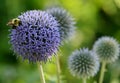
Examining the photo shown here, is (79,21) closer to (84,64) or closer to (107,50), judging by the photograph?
(107,50)

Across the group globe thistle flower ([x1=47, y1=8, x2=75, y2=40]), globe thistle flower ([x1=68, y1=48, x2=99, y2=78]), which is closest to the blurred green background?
globe thistle flower ([x1=47, y1=8, x2=75, y2=40])

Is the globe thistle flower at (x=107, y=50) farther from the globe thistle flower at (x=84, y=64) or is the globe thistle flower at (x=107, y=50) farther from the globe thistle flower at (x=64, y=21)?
the globe thistle flower at (x=64, y=21)

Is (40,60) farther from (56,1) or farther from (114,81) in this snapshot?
(56,1)

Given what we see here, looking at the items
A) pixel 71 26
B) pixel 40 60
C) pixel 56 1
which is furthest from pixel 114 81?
pixel 56 1

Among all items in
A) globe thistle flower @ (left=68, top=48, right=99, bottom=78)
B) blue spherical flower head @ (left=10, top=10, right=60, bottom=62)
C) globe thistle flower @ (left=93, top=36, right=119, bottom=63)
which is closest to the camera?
blue spherical flower head @ (left=10, top=10, right=60, bottom=62)

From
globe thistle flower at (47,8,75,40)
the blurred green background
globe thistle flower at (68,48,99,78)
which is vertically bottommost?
globe thistle flower at (68,48,99,78)

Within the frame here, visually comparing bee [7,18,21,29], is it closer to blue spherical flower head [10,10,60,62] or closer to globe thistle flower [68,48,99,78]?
blue spherical flower head [10,10,60,62]
